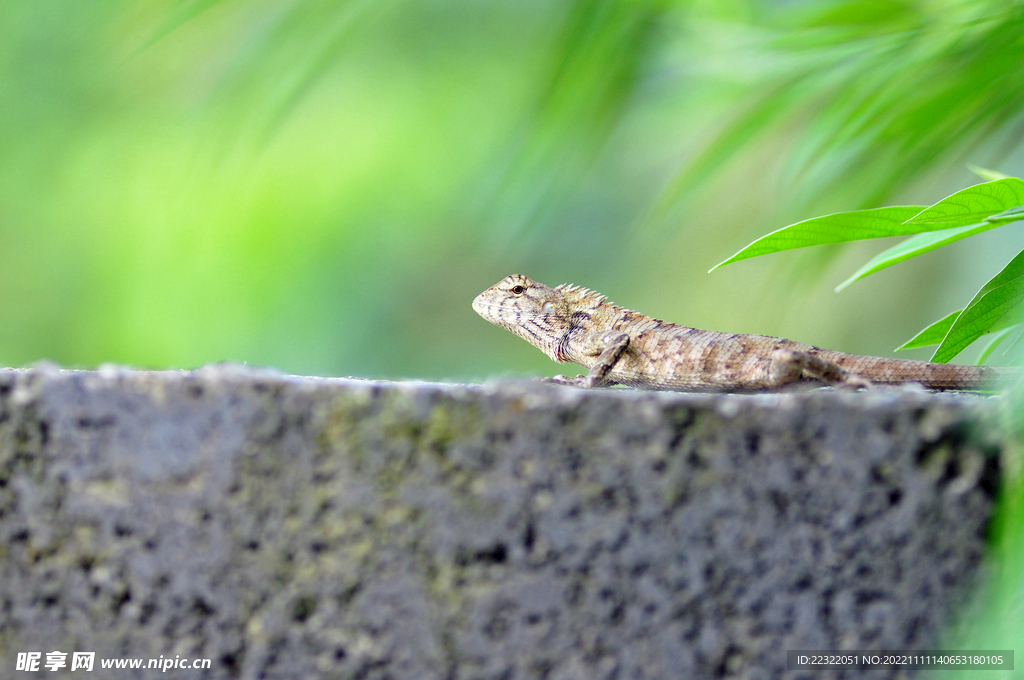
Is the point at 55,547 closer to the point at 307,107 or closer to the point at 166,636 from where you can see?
the point at 166,636

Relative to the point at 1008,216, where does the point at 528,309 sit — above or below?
above

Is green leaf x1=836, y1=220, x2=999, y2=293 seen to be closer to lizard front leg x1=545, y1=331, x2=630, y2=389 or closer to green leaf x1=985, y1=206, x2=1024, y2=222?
green leaf x1=985, y1=206, x2=1024, y2=222

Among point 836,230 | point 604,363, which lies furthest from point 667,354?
point 836,230

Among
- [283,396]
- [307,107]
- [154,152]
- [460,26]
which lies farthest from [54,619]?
[154,152]

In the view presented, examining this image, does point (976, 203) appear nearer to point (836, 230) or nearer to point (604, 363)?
point (836, 230)

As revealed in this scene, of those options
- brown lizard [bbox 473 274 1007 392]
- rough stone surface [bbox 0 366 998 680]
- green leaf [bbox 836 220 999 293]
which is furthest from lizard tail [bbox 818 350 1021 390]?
rough stone surface [bbox 0 366 998 680]

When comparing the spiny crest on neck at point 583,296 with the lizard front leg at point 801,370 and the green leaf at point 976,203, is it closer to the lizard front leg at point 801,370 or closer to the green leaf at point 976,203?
the lizard front leg at point 801,370
